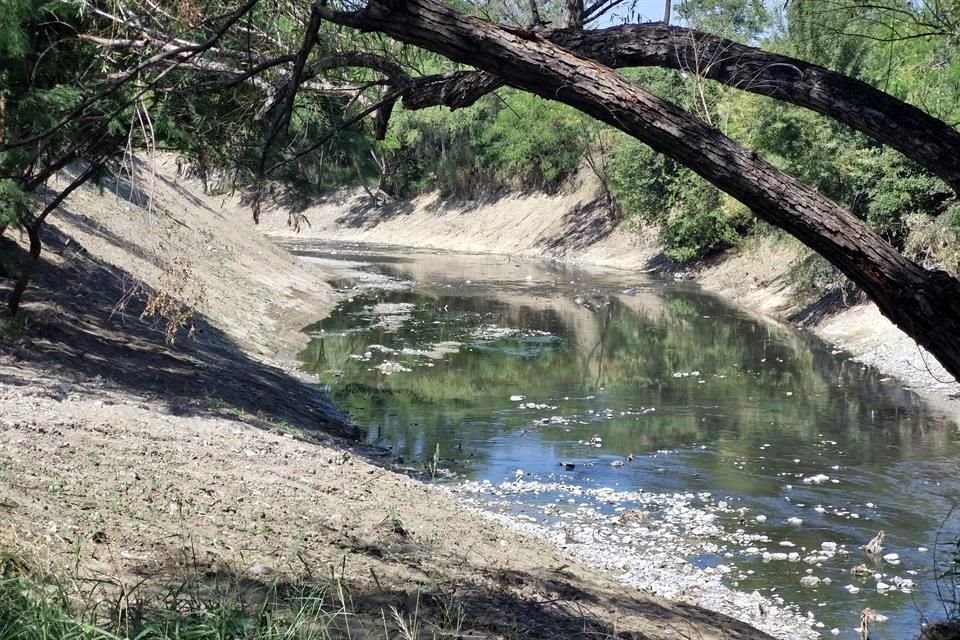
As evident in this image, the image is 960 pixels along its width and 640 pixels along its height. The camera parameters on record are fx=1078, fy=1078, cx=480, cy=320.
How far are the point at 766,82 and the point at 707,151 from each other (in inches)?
31.9

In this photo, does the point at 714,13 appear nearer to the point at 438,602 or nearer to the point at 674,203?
the point at 438,602

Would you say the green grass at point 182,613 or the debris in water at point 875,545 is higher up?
the debris in water at point 875,545

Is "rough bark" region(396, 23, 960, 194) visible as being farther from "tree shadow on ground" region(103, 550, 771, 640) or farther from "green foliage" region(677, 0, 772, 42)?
"tree shadow on ground" region(103, 550, 771, 640)

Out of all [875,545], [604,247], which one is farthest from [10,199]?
[604,247]

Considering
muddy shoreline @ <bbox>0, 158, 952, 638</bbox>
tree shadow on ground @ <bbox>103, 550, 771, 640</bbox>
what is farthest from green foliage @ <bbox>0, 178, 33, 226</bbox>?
tree shadow on ground @ <bbox>103, 550, 771, 640</bbox>

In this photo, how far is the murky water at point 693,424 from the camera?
11.6 meters

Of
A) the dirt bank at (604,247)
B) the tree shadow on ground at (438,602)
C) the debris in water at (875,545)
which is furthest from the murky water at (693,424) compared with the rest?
the tree shadow on ground at (438,602)

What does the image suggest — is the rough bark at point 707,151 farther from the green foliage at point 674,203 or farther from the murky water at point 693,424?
the green foliage at point 674,203

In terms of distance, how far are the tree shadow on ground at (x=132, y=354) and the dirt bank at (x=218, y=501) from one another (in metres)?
0.05

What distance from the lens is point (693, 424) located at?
59.6 feet

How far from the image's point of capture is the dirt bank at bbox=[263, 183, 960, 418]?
24281mm

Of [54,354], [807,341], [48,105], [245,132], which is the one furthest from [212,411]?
[807,341]

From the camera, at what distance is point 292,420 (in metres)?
15.4

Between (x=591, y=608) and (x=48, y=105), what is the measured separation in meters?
7.40
